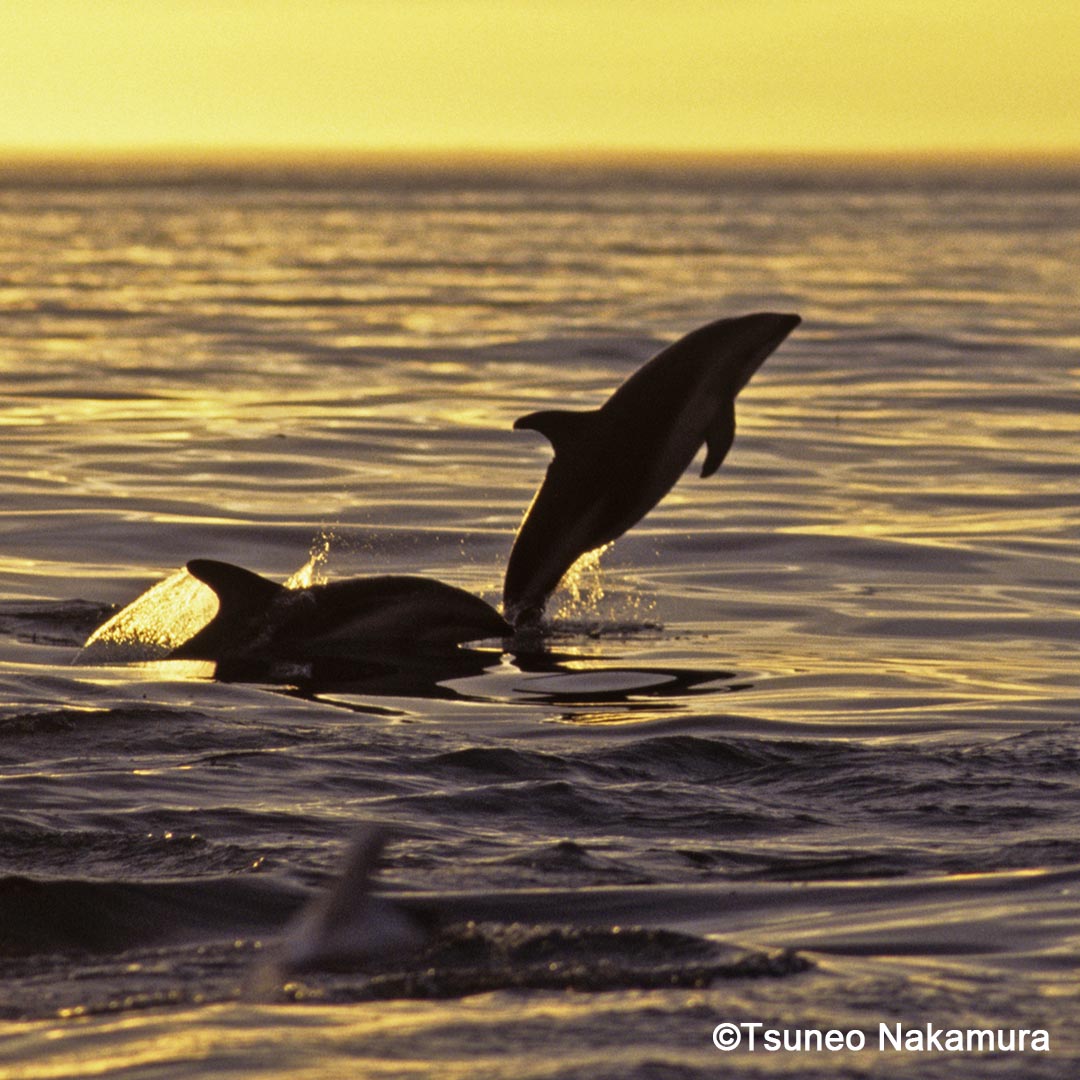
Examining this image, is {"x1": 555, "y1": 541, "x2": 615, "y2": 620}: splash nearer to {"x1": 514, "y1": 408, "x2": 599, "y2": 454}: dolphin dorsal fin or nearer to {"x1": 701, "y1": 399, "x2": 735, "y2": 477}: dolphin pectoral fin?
{"x1": 701, "y1": 399, "x2": 735, "y2": 477}: dolphin pectoral fin

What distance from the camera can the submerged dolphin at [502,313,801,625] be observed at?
12.7m

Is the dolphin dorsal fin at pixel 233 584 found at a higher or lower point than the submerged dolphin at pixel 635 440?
lower

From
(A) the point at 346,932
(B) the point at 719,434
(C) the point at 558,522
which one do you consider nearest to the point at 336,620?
(C) the point at 558,522

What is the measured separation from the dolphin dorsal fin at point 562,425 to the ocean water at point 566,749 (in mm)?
1310

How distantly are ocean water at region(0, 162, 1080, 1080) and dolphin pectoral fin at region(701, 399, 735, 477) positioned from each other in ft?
3.74

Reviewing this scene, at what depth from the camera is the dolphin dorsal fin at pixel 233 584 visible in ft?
40.2

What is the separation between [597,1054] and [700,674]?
21.3ft

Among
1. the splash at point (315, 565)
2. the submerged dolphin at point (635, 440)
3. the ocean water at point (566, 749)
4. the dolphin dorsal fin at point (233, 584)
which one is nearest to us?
the ocean water at point (566, 749)

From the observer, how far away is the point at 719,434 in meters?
13.1

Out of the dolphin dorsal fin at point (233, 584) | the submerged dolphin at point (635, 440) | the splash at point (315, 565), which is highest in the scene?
the submerged dolphin at point (635, 440)

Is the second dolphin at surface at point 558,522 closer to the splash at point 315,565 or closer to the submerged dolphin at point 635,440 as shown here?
the submerged dolphin at point 635,440

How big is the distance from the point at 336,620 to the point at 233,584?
2.33ft

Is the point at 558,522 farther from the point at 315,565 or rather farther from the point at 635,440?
the point at 315,565

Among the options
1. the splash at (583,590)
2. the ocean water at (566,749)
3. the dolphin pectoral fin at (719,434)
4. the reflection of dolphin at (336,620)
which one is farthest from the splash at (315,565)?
the dolphin pectoral fin at (719,434)
